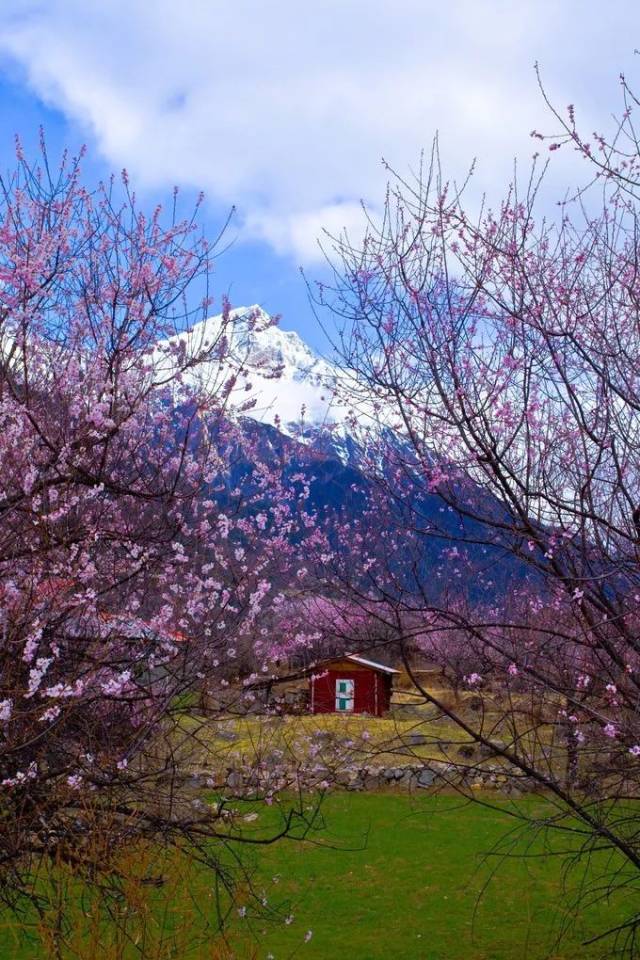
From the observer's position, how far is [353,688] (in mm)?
21625

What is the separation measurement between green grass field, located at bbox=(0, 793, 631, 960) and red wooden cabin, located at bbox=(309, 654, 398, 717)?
262 inches

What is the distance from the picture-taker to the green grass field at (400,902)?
8.17m

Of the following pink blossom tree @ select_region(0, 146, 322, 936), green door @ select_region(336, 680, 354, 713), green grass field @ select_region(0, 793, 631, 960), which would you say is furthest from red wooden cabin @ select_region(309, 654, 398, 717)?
pink blossom tree @ select_region(0, 146, 322, 936)

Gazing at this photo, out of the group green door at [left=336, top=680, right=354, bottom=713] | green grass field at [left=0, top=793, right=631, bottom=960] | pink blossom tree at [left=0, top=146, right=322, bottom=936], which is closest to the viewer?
pink blossom tree at [left=0, top=146, right=322, bottom=936]

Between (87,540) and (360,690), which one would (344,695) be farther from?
(87,540)

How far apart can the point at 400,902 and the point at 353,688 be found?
11.4 metres

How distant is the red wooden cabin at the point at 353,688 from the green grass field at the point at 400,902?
21.9 ft

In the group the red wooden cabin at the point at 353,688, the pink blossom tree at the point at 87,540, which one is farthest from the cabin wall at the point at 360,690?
the pink blossom tree at the point at 87,540

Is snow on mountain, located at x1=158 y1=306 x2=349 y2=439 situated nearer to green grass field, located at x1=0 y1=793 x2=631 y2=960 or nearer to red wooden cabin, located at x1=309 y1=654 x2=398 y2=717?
green grass field, located at x1=0 y1=793 x2=631 y2=960

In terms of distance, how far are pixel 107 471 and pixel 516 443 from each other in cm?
274

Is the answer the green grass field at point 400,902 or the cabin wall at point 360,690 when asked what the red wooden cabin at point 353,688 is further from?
the green grass field at point 400,902

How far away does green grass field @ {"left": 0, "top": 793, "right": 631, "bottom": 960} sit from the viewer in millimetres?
8172

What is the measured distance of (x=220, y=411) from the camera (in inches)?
245

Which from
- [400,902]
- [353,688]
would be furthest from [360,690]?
[400,902]
